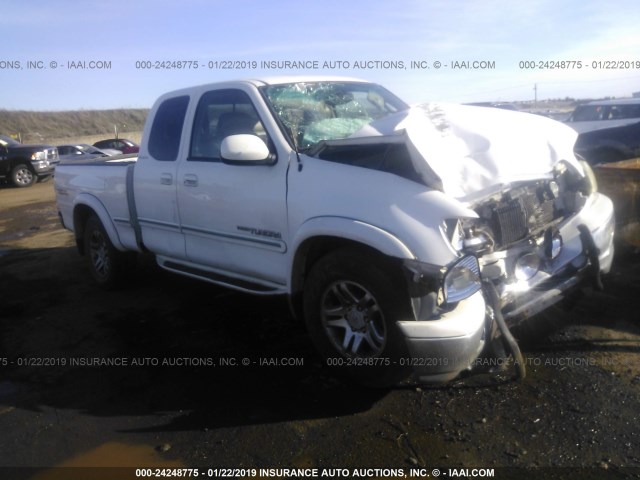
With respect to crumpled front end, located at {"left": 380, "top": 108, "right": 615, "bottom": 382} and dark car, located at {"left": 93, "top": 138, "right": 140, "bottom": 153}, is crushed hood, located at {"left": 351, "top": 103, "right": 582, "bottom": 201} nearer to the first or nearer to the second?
crumpled front end, located at {"left": 380, "top": 108, "right": 615, "bottom": 382}

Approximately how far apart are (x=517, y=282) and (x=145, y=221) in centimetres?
339

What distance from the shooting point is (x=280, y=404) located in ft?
12.1

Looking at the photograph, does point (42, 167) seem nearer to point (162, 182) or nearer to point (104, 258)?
point (104, 258)

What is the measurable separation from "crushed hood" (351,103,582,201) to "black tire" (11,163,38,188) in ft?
57.6

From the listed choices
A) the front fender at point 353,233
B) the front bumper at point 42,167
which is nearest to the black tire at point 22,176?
the front bumper at point 42,167

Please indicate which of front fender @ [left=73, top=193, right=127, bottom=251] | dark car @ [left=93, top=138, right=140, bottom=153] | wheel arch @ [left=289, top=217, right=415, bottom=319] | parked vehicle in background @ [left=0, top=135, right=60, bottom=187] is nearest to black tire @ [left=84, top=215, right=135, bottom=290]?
front fender @ [left=73, top=193, right=127, bottom=251]

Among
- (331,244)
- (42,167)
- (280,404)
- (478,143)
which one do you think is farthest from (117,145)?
(478,143)

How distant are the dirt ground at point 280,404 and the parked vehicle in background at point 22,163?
1480 cm

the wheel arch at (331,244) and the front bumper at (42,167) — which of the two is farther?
the front bumper at (42,167)

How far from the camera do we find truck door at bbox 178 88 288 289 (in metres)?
4.15

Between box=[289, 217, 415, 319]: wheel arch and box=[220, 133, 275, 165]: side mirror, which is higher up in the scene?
box=[220, 133, 275, 165]: side mirror

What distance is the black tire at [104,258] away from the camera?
6188 mm

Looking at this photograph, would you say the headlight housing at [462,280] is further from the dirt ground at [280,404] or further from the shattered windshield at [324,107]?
the shattered windshield at [324,107]

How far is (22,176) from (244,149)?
1718 cm
